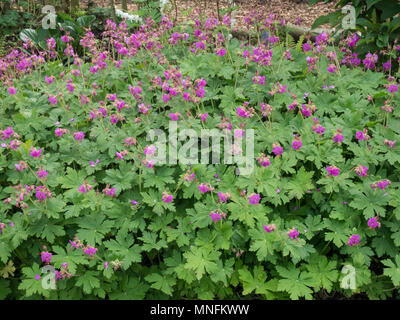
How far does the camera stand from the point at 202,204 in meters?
2.67

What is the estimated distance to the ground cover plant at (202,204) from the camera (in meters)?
2.60

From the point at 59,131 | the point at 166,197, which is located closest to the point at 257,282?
the point at 166,197

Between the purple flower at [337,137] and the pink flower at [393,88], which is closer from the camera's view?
the purple flower at [337,137]

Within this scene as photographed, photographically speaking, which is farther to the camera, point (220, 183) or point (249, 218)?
point (220, 183)

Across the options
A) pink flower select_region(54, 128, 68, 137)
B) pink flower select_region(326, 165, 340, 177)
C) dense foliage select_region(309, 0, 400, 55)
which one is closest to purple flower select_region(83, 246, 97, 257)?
pink flower select_region(54, 128, 68, 137)

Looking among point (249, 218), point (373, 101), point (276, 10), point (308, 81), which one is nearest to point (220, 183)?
point (249, 218)

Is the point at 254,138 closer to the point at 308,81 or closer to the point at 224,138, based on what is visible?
the point at 224,138

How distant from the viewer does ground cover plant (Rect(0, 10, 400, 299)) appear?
8.52 ft

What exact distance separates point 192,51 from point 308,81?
1178 mm

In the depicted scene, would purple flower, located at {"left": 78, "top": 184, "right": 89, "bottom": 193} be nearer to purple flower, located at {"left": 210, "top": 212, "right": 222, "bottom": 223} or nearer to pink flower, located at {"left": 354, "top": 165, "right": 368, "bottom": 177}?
purple flower, located at {"left": 210, "top": 212, "right": 222, "bottom": 223}

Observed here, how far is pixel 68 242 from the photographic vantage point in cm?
278

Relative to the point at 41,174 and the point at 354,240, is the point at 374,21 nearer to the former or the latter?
the point at 354,240

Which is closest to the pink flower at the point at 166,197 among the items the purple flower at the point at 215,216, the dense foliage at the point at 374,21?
the purple flower at the point at 215,216

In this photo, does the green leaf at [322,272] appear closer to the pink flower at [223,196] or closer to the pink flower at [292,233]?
the pink flower at [292,233]
